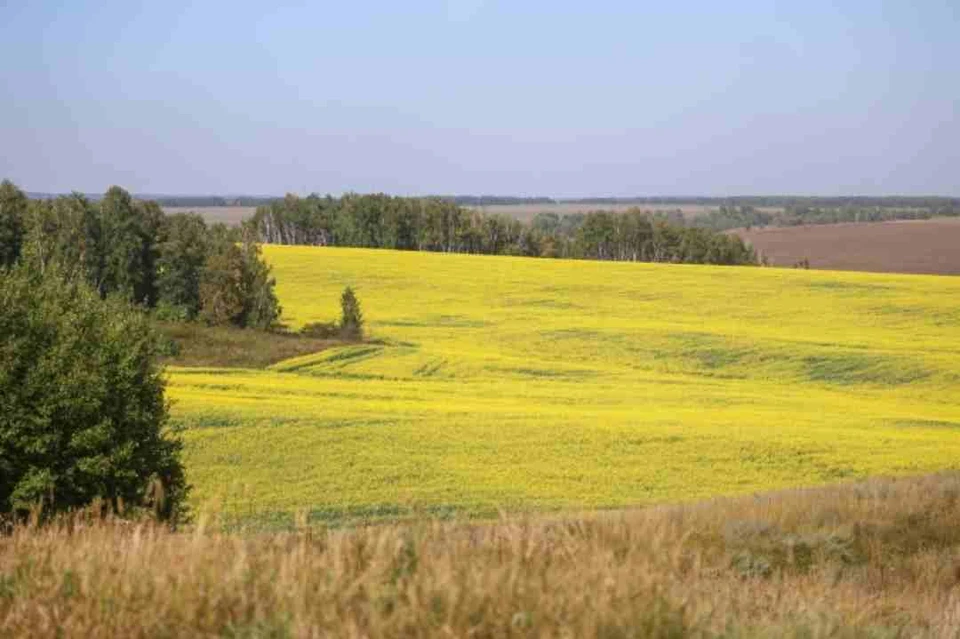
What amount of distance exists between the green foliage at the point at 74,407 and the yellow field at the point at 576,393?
118 cm

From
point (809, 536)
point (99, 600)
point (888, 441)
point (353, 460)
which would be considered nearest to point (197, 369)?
point (353, 460)

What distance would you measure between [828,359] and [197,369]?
19107 mm

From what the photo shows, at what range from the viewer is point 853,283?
52906 millimetres

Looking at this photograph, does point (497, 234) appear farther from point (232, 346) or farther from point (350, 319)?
point (232, 346)

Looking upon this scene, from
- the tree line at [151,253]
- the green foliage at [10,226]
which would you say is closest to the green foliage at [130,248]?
the tree line at [151,253]

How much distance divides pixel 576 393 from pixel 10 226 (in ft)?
135

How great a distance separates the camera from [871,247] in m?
82.1

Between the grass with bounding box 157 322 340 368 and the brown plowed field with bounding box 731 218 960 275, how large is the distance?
42210 mm

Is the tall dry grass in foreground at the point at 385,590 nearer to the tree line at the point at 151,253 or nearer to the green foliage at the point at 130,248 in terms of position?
the tree line at the point at 151,253

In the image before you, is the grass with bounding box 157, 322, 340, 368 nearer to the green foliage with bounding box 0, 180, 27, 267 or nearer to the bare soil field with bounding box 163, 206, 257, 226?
the green foliage with bounding box 0, 180, 27, 267

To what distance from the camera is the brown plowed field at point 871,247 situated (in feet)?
234

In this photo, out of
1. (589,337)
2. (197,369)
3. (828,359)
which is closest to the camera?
(197,369)

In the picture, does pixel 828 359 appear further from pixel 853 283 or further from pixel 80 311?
pixel 80 311

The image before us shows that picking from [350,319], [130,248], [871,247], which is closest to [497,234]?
[871,247]
